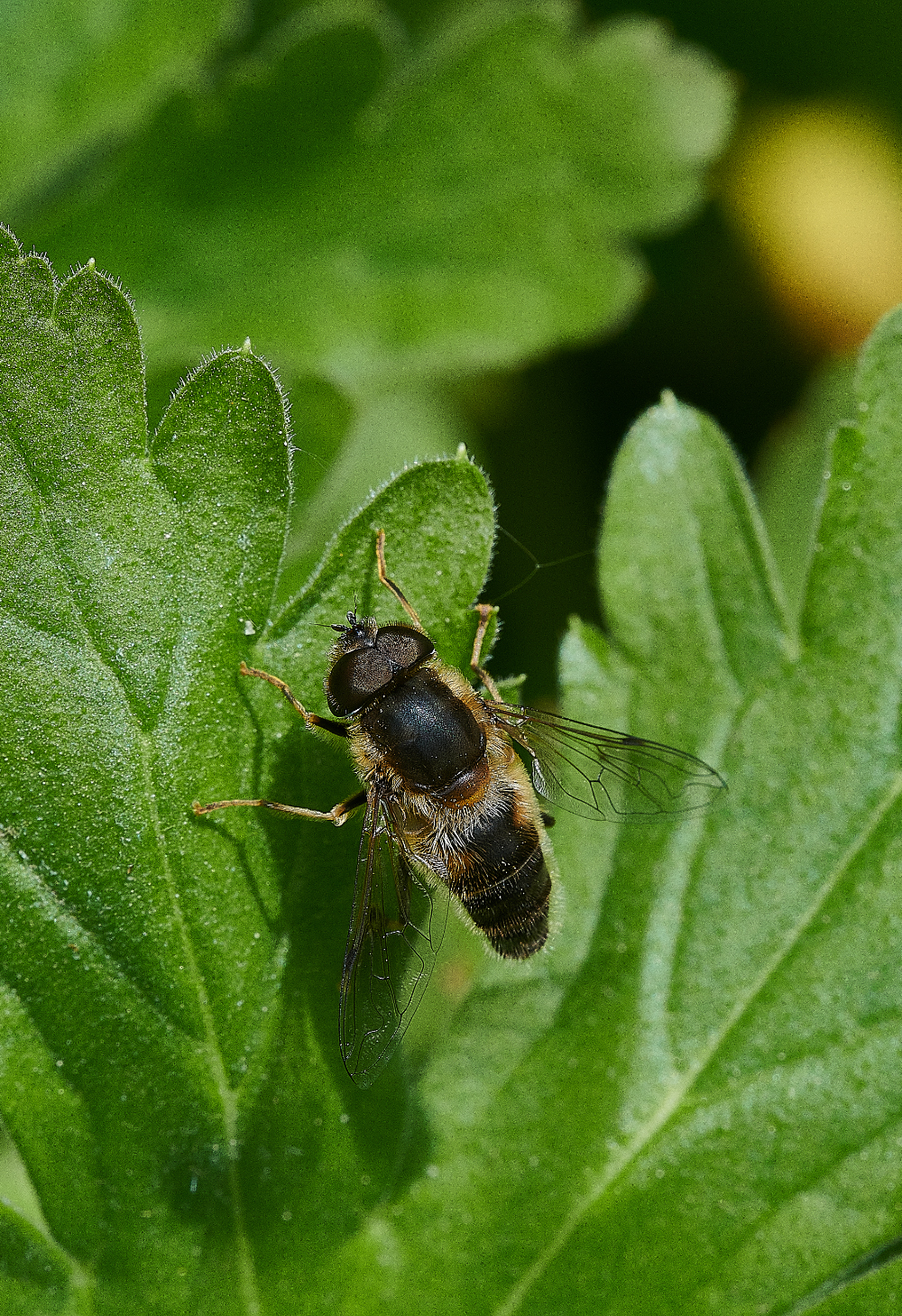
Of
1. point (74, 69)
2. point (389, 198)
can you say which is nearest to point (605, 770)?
point (389, 198)

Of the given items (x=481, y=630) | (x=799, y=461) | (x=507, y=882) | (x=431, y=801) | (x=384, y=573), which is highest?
(x=384, y=573)

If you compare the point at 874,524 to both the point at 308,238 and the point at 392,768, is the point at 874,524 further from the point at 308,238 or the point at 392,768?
the point at 308,238

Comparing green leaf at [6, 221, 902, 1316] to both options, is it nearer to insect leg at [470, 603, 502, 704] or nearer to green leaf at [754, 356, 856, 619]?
insect leg at [470, 603, 502, 704]

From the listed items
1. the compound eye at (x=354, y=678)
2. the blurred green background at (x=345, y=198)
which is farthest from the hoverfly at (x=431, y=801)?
the blurred green background at (x=345, y=198)

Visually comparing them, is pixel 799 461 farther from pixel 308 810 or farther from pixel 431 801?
pixel 308 810

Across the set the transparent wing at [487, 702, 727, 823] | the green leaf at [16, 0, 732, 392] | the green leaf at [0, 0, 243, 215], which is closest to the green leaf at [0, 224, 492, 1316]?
the transparent wing at [487, 702, 727, 823]

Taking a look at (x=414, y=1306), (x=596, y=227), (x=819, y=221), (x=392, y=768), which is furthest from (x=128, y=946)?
(x=819, y=221)

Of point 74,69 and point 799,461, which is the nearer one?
point 74,69
